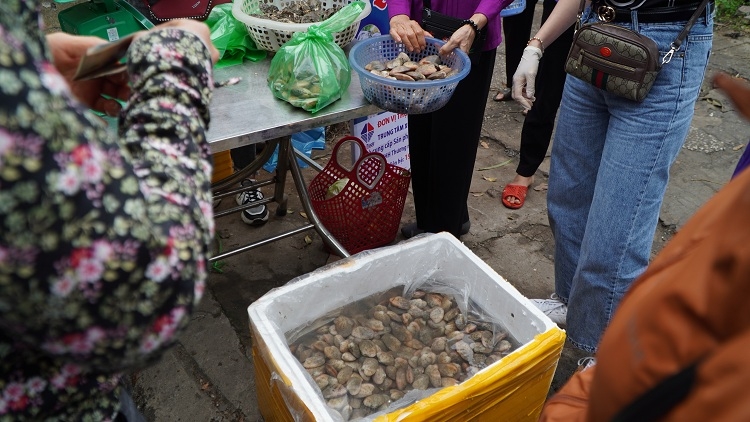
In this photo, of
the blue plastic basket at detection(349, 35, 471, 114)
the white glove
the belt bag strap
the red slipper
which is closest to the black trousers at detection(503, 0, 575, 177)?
the red slipper

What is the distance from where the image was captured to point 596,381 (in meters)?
0.64

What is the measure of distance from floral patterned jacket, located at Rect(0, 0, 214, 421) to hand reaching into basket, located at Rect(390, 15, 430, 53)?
4.51 ft

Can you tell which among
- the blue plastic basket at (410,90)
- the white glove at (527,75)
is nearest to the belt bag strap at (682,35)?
the white glove at (527,75)

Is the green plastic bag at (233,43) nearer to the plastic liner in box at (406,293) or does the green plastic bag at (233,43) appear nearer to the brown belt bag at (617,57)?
the plastic liner in box at (406,293)

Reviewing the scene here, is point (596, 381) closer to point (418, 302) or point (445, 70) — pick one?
point (418, 302)

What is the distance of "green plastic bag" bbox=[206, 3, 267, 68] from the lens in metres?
2.19

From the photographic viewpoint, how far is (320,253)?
115 inches

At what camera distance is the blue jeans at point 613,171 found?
1.69 metres

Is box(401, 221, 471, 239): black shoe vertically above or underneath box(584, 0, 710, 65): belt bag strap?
underneath

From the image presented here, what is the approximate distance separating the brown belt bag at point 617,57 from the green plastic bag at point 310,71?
0.76 m

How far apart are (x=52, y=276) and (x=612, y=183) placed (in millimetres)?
1650

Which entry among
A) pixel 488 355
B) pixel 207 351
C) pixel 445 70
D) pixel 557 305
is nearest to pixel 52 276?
pixel 488 355

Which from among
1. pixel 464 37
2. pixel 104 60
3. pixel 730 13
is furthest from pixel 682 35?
pixel 730 13

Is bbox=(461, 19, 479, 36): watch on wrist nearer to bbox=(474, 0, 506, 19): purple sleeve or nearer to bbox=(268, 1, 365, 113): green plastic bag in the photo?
bbox=(474, 0, 506, 19): purple sleeve
